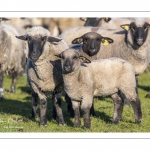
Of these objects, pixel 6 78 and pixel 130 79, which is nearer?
pixel 130 79

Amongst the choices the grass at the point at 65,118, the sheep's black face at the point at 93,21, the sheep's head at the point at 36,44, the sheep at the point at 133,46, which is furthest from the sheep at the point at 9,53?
the sheep's head at the point at 36,44

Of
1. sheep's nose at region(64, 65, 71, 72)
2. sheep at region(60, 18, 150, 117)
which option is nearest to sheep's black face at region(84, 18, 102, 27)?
sheep at region(60, 18, 150, 117)

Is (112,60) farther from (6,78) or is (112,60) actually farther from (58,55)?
(6,78)

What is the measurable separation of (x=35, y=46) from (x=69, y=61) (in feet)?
2.46

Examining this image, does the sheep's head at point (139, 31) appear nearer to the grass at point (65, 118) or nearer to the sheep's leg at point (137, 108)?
the grass at point (65, 118)

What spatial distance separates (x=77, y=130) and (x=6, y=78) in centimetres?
973

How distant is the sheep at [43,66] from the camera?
9.27m

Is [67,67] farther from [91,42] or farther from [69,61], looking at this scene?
[91,42]

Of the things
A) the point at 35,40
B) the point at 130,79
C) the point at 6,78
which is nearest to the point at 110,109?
the point at 130,79

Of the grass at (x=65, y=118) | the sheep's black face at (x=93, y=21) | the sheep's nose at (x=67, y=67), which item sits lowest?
the grass at (x=65, y=118)

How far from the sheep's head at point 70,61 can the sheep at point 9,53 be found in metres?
4.57

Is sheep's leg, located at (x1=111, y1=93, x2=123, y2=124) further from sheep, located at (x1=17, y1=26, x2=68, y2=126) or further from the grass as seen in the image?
sheep, located at (x1=17, y1=26, x2=68, y2=126)
